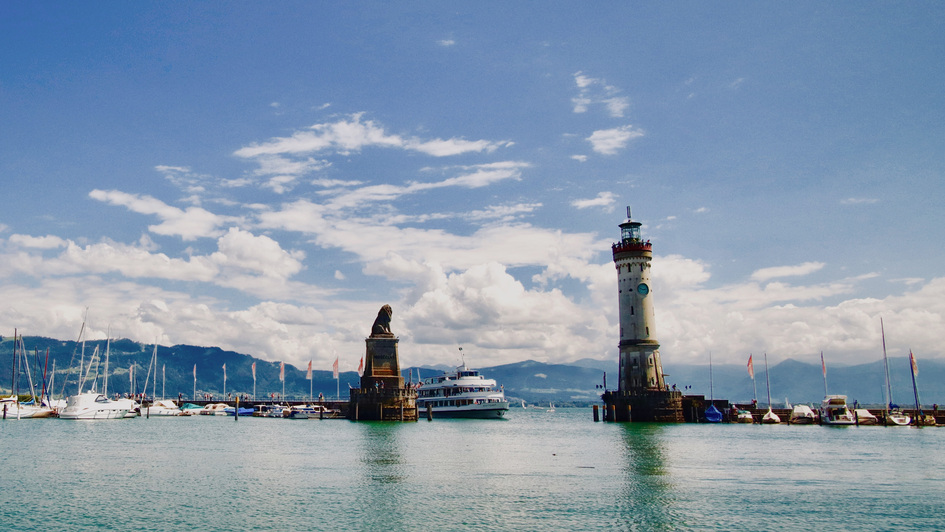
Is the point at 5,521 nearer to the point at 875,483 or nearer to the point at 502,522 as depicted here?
the point at 502,522

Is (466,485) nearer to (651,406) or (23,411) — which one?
(651,406)

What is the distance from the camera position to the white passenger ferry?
416 ft

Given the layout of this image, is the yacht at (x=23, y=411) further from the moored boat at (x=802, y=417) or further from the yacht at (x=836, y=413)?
the yacht at (x=836, y=413)

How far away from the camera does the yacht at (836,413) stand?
102 metres

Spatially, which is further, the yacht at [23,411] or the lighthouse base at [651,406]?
the yacht at [23,411]

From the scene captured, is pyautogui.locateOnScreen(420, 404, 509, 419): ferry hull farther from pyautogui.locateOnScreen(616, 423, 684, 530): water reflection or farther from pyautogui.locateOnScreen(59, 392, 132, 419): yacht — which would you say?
pyautogui.locateOnScreen(616, 423, 684, 530): water reflection

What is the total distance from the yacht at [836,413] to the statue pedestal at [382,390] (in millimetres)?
64754

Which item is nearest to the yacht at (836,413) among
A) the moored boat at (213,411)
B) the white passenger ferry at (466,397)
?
the white passenger ferry at (466,397)

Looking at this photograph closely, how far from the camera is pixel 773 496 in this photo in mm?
35562

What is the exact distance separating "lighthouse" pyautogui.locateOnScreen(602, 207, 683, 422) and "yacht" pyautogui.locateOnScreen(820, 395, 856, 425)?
2458 centimetres

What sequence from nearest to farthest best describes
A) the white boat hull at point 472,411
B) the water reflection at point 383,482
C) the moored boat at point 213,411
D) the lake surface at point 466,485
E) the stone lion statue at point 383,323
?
the lake surface at point 466,485, the water reflection at point 383,482, the stone lion statue at point 383,323, the white boat hull at point 472,411, the moored boat at point 213,411

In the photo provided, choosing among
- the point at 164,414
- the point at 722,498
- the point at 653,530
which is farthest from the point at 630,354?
the point at 164,414

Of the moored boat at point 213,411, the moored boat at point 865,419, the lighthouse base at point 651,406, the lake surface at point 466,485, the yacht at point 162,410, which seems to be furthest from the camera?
the moored boat at point 213,411

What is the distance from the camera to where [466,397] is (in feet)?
416
